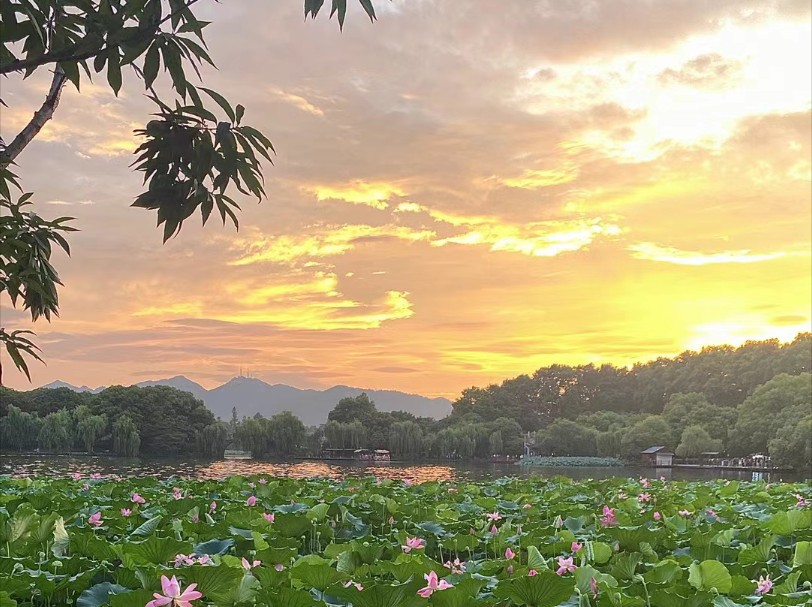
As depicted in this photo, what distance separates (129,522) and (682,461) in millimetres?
57768

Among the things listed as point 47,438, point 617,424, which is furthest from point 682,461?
point 47,438

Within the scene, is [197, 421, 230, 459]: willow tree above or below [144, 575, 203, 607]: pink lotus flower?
below

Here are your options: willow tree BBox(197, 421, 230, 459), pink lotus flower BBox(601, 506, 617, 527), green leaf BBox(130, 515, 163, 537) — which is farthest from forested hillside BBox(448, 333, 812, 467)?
green leaf BBox(130, 515, 163, 537)

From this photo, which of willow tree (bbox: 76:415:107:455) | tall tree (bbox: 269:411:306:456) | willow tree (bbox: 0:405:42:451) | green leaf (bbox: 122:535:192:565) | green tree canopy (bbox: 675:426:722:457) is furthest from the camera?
green tree canopy (bbox: 675:426:722:457)

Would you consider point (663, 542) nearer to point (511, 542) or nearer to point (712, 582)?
point (511, 542)

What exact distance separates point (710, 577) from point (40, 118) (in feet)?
10.8

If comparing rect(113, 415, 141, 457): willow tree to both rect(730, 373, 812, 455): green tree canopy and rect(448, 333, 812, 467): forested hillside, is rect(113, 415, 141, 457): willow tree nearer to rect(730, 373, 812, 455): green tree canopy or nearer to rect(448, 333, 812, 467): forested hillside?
rect(448, 333, 812, 467): forested hillside

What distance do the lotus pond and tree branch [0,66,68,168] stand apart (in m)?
1.55

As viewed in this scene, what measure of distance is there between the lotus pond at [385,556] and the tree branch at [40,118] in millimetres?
1553

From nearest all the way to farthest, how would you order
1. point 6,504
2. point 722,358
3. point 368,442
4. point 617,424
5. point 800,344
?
point 6,504, point 368,442, point 617,424, point 800,344, point 722,358

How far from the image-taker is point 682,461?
55.3m

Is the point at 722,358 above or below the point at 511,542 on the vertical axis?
above

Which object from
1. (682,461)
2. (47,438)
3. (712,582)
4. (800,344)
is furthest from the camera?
(800,344)

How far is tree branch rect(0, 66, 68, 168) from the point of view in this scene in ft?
10.1
